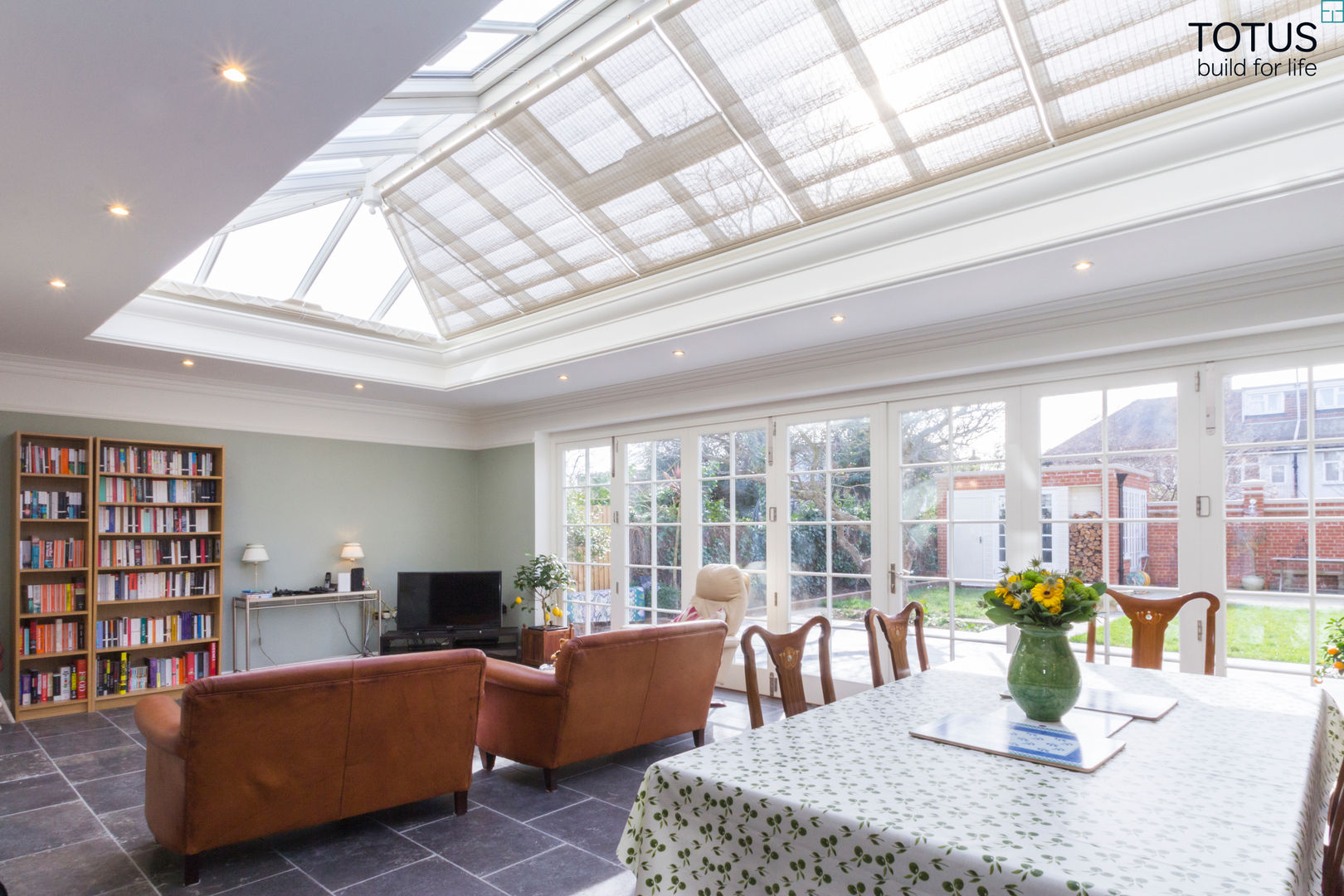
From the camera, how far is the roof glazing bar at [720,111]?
3.44 meters

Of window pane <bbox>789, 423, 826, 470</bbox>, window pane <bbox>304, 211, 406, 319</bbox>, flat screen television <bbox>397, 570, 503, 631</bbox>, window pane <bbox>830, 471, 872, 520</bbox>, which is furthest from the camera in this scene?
flat screen television <bbox>397, 570, 503, 631</bbox>

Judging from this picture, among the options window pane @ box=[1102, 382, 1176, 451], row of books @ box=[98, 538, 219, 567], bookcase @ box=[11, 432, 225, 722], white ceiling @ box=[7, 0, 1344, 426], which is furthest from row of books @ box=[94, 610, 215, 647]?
window pane @ box=[1102, 382, 1176, 451]

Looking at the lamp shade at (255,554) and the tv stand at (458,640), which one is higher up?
the lamp shade at (255,554)

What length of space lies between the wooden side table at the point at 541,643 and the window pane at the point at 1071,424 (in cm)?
428

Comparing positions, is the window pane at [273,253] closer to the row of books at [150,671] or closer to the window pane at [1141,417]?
the row of books at [150,671]

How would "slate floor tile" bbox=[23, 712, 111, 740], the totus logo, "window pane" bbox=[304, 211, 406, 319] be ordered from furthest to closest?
"window pane" bbox=[304, 211, 406, 319]
"slate floor tile" bbox=[23, 712, 111, 740]
the totus logo

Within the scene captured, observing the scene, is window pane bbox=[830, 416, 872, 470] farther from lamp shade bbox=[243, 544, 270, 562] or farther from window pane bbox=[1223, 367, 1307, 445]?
lamp shade bbox=[243, 544, 270, 562]

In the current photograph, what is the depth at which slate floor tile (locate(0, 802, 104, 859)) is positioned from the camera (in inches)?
130

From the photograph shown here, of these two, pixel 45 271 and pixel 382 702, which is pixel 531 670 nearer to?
pixel 382 702

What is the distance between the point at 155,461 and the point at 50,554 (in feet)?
3.15

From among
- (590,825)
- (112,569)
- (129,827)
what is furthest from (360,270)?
(590,825)

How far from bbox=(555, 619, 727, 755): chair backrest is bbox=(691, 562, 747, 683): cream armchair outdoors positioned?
38.5 inches

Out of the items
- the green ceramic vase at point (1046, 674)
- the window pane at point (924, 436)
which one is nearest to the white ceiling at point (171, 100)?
the green ceramic vase at point (1046, 674)

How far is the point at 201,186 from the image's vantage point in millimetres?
3012
